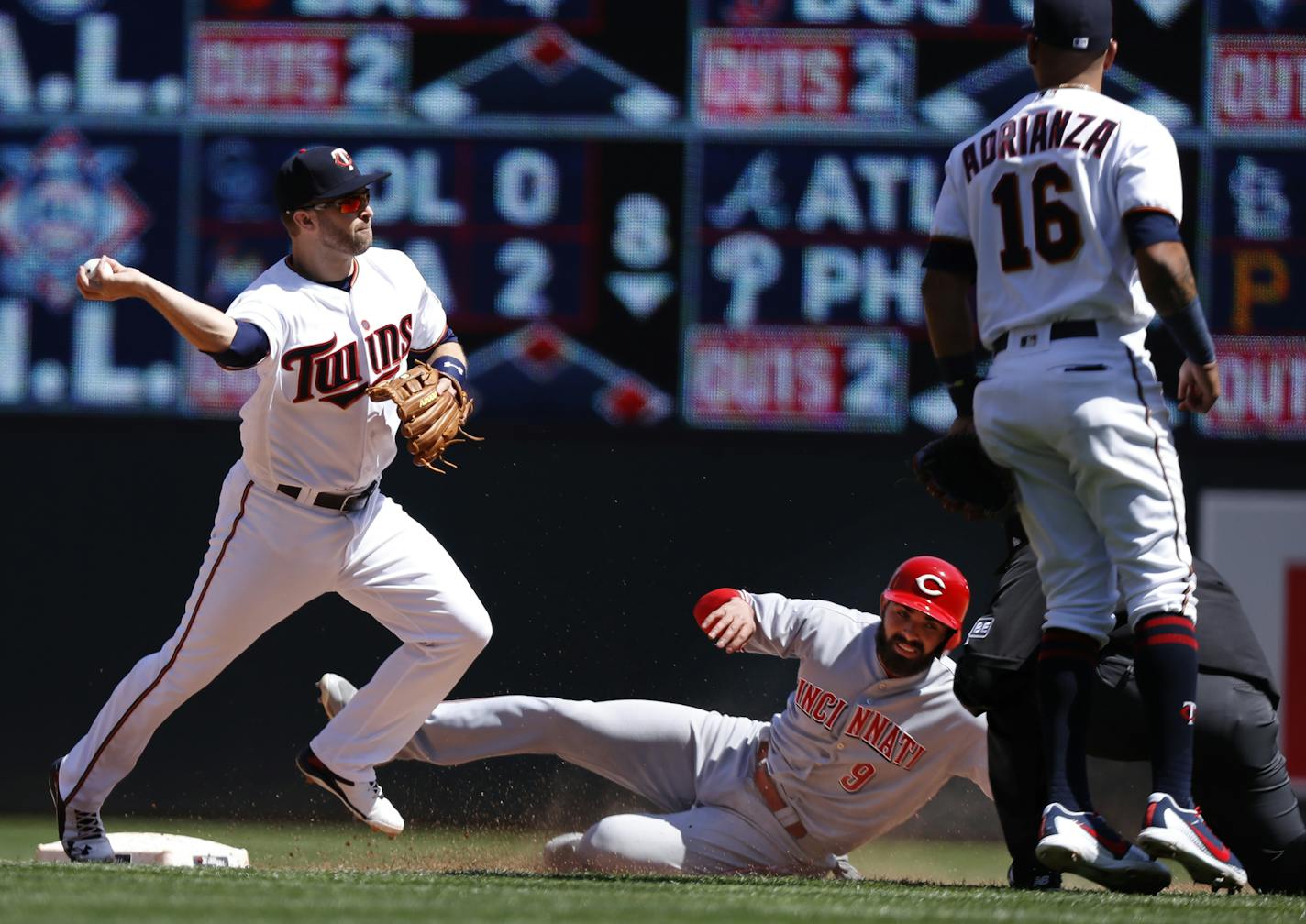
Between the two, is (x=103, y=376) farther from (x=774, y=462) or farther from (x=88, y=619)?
(x=774, y=462)

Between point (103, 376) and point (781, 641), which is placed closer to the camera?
point (781, 641)

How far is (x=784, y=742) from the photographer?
12.6 ft

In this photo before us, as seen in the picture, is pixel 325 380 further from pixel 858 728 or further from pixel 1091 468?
pixel 1091 468

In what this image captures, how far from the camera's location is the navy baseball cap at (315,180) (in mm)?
3541

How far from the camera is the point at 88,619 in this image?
5254 mm

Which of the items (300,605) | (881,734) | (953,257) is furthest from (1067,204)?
(300,605)

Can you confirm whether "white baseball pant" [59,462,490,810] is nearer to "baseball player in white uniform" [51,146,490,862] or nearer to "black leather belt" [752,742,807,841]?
"baseball player in white uniform" [51,146,490,862]

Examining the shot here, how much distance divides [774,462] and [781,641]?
148 cm

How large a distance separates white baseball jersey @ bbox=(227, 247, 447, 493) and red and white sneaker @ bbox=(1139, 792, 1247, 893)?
1706 mm

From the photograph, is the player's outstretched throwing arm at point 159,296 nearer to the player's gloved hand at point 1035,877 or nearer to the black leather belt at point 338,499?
the black leather belt at point 338,499

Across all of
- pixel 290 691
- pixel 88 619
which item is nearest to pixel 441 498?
pixel 290 691

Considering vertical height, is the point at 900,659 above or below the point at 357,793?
above

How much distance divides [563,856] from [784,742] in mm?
601

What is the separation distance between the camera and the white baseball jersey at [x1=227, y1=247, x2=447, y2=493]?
3.44m
